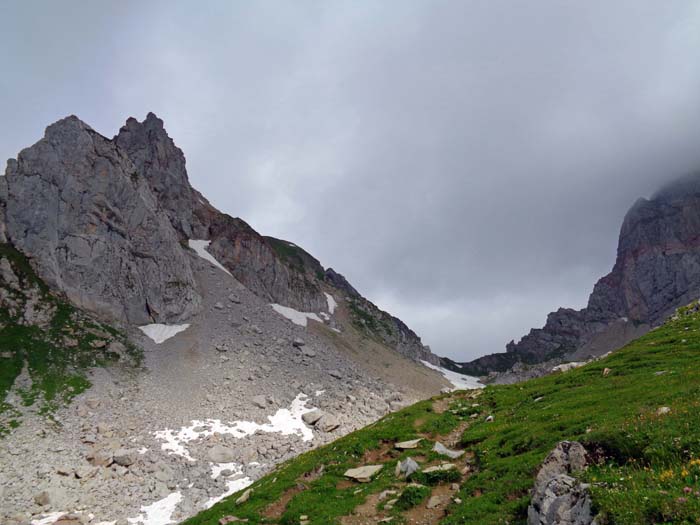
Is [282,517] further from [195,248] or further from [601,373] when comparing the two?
[195,248]

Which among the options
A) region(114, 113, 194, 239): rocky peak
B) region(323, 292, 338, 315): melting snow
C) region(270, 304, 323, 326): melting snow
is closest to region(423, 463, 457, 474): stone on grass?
region(270, 304, 323, 326): melting snow

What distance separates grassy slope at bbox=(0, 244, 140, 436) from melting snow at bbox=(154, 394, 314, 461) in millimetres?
18647

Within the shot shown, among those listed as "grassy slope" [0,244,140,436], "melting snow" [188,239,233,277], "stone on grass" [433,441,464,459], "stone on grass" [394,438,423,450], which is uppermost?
"melting snow" [188,239,233,277]

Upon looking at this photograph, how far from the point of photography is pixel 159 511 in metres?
48.2

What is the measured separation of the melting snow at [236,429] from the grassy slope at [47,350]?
18647 millimetres

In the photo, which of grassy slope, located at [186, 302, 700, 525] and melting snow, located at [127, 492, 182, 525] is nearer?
grassy slope, located at [186, 302, 700, 525]

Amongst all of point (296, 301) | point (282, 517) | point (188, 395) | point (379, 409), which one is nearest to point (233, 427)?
point (188, 395)

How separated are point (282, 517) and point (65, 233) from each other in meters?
104

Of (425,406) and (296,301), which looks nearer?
(425,406)

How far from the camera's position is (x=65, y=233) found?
100m

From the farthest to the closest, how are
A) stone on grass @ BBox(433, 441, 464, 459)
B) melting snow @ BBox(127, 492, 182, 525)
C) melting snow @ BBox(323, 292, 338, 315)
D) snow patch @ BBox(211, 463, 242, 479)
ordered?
melting snow @ BBox(323, 292, 338, 315) < snow patch @ BBox(211, 463, 242, 479) < melting snow @ BBox(127, 492, 182, 525) < stone on grass @ BBox(433, 441, 464, 459)

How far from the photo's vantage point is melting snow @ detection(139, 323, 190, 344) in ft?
321

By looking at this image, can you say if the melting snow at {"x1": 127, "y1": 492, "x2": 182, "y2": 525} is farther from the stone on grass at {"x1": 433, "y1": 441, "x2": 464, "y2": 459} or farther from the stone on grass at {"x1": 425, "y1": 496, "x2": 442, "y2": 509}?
the stone on grass at {"x1": 425, "y1": 496, "x2": 442, "y2": 509}

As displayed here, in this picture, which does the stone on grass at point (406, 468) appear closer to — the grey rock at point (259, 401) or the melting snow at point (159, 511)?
the melting snow at point (159, 511)
